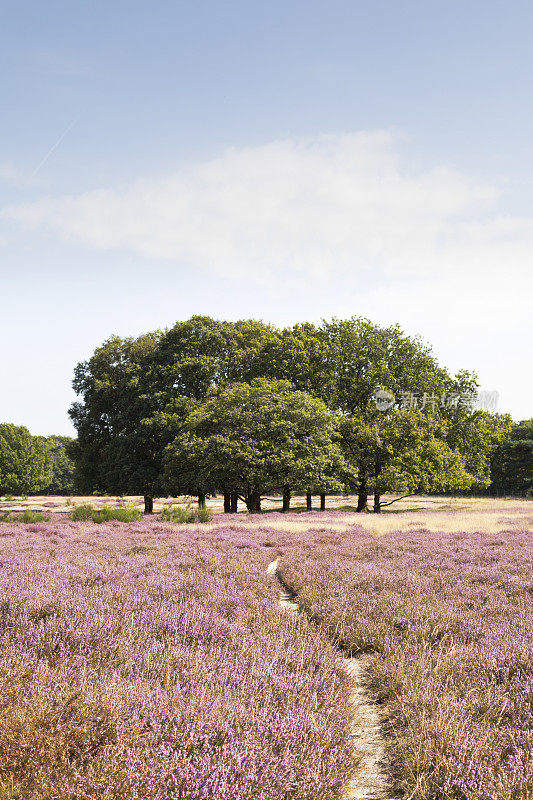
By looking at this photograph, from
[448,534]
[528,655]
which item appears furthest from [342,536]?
[528,655]

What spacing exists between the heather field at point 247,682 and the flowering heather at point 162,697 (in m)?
0.01

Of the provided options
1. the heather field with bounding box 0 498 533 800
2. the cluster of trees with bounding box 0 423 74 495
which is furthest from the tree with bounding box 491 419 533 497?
the heather field with bounding box 0 498 533 800

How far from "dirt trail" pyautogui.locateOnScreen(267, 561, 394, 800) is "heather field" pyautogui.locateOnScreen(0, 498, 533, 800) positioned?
2.8 inches

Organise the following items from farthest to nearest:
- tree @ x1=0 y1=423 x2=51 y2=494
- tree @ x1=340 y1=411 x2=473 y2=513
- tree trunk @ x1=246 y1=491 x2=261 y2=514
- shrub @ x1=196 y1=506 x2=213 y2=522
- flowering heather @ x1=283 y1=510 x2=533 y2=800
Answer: tree @ x1=0 y1=423 x2=51 y2=494 < tree @ x1=340 y1=411 x2=473 y2=513 < tree trunk @ x1=246 y1=491 x2=261 y2=514 < shrub @ x1=196 y1=506 x2=213 y2=522 < flowering heather @ x1=283 y1=510 x2=533 y2=800

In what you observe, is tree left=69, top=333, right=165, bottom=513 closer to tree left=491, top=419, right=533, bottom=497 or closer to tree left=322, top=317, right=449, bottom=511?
tree left=322, top=317, right=449, bottom=511

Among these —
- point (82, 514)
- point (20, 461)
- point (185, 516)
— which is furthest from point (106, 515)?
point (20, 461)

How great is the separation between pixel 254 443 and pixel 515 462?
197 feet

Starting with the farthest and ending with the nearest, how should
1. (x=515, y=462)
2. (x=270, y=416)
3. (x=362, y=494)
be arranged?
(x=515, y=462) < (x=362, y=494) < (x=270, y=416)

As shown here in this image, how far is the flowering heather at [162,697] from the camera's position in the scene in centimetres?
219

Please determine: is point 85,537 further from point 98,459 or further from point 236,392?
point 98,459

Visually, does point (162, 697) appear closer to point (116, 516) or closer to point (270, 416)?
point (116, 516)

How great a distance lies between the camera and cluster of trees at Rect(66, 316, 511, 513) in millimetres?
24719

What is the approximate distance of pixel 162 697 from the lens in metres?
2.82

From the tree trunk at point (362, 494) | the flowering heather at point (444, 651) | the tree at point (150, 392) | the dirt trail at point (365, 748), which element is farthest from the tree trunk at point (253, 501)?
the dirt trail at point (365, 748)
